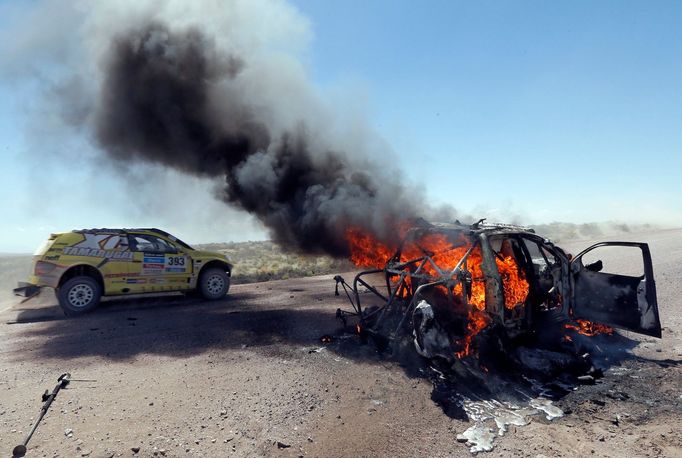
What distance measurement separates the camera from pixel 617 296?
5910 millimetres

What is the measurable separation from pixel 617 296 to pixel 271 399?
5.08 m

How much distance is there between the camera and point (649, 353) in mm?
6039

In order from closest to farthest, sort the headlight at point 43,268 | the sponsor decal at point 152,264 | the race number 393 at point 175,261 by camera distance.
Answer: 1. the headlight at point 43,268
2. the sponsor decal at point 152,264
3. the race number 393 at point 175,261

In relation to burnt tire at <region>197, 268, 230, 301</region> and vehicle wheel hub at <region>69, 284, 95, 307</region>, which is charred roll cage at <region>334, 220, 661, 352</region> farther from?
vehicle wheel hub at <region>69, 284, 95, 307</region>

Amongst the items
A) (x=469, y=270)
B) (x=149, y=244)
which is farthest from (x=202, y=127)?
(x=469, y=270)

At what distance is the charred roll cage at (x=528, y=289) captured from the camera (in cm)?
532

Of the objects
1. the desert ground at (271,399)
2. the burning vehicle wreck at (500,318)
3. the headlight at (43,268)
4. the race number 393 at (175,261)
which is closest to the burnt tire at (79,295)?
the headlight at (43,268)

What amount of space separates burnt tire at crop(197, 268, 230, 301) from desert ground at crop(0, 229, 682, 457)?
9.33 feet

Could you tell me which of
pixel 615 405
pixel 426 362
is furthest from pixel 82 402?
pixel 615 405

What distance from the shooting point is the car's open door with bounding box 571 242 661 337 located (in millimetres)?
5578

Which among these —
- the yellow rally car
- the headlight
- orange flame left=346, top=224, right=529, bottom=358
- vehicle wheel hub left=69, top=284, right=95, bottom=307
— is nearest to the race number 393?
the yellow rally car

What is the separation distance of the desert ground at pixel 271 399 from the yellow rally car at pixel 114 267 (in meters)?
1.61

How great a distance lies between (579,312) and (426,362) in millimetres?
2675

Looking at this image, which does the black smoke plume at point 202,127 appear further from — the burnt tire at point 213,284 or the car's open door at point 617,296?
the car's open door at point 617,296
